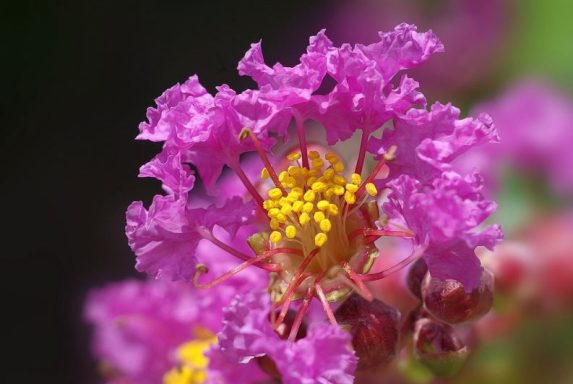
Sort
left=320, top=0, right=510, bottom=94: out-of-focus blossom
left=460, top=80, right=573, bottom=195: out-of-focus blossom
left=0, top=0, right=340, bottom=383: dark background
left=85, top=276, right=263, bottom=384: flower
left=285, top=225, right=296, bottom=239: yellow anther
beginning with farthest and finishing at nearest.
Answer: left=0, top=0, right=340, bottom=383: dark background < left=320, top=0, right=510, bottom=94: out-of-focus blossom < left=460, top=80, right=573, bottom=195: out-of-focus blossom < left=85, top=276, right=263, bottom=384: flower < left=285, top=225, right=296, bottom=239: yellow anther

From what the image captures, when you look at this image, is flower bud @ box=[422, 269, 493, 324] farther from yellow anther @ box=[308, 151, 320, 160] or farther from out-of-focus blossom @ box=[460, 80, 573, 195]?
out-of-focus blossom @ box=[460, 80, 573, 195]

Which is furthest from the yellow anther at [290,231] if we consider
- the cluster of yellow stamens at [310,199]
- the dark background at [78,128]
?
the dark background at [78,128]

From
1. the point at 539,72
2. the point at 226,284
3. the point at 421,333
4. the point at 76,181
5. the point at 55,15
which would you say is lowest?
the point at 421,333

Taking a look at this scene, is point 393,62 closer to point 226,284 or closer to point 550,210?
point 226,284

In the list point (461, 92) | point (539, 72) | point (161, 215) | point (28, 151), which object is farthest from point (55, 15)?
point (161, 215)

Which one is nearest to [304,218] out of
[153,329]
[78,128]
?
[153,329]

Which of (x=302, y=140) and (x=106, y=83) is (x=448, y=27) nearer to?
(x=106, y=83)

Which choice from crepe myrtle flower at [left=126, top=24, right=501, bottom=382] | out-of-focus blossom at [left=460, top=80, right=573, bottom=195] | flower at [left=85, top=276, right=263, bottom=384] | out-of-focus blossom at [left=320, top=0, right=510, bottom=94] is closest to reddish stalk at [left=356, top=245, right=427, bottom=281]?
crepe myrtle flower at [left=126, top=24, right=501, bottom=382]
